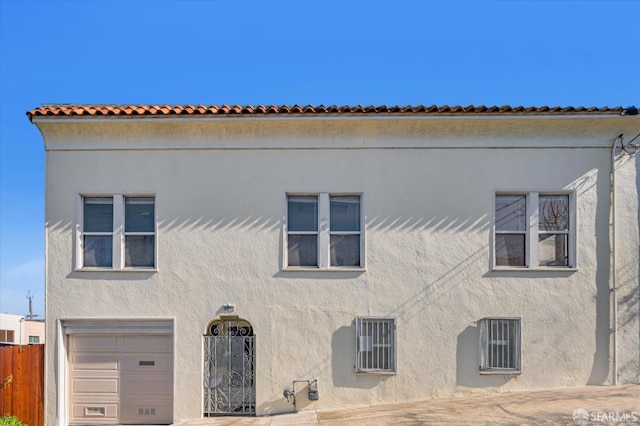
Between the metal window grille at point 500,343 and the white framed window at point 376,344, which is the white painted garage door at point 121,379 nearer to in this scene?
the white framed window at point 376,344

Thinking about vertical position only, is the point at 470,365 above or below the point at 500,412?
above

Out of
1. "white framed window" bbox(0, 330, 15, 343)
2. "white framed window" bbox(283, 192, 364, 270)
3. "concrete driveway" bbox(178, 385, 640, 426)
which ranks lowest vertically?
"white framed window" bbox(0, 330, 15, 343)

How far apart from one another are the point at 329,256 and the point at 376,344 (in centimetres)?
196

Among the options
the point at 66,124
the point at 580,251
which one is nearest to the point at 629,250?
the point at 580,251

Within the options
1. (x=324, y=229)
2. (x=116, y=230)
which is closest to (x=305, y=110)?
(x=324, y=229)

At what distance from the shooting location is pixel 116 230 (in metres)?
9.67

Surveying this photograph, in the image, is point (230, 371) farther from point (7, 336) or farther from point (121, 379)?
point (7, 336)

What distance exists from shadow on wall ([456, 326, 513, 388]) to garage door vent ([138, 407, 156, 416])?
606cm

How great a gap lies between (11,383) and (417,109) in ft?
31.9

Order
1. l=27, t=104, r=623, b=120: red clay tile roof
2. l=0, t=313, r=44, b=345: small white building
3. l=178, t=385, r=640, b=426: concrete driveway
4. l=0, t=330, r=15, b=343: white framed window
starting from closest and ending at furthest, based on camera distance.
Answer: l=178, t=385, r=640, b=426: concrete driveway, l=27, t=104, r=623, b=120: red clay tile roof, l=0, t=330, r=15, b=343: white framed window, l=0, t=313, r=44, b=345: small white building

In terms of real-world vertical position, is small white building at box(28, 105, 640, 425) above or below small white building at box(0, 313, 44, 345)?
above

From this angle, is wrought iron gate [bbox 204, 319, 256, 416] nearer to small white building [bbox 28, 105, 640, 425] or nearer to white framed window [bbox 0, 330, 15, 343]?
small white building [bbox 28, 105, 640, 425]

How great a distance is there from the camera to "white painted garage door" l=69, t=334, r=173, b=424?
9516mm

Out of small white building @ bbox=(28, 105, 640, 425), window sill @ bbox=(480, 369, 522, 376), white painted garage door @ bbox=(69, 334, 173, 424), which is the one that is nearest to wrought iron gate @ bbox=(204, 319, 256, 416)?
small white building @ bbox=(28, 105, 640, 425)
